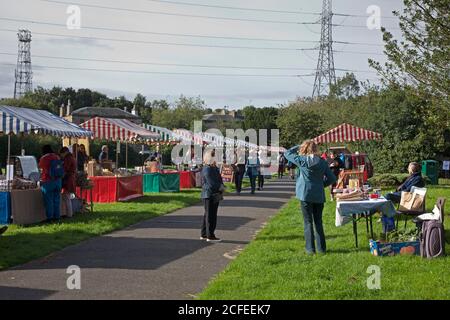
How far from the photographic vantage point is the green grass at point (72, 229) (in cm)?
1044

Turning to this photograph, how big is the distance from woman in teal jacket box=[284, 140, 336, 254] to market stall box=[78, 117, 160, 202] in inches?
340

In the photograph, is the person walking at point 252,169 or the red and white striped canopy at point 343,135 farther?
the red and white striped canopy at point 343,135

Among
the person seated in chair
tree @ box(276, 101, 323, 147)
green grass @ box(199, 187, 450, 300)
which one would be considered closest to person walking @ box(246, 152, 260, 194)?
the person seated in chair

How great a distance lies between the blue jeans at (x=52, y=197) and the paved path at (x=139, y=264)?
198cm

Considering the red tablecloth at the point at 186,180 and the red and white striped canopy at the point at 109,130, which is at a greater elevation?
the red and white striped canopy at the point at 109,130

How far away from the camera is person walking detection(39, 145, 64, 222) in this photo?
14.4 metres

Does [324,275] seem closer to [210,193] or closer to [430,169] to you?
[210,193]

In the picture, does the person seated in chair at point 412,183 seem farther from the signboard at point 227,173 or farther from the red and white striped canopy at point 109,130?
the signboard at point 227,173

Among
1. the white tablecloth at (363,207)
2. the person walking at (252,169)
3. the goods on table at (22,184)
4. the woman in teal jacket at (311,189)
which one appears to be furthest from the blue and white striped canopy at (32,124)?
the person walking at (252,169)

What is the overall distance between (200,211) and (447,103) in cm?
720

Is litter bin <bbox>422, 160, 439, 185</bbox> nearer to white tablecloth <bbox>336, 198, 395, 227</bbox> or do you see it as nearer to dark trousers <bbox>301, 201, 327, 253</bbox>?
white tablecloth <bbox>336, 198, 395, 227</bbox>

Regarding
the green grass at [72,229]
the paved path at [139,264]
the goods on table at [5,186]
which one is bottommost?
the paved path at [139,264]

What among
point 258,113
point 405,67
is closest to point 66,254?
point 405,67
